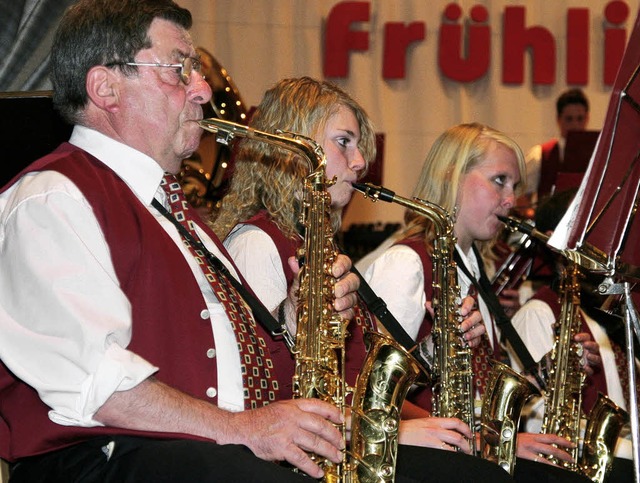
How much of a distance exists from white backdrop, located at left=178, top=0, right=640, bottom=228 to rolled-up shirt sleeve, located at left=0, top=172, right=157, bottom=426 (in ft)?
18.7

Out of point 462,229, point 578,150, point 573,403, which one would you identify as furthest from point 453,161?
point 578,150

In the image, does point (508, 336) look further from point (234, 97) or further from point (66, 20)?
point (66, 20)

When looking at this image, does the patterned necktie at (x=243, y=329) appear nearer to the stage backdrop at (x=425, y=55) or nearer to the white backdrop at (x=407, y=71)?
the stage backdrop at (x=425, y=55)

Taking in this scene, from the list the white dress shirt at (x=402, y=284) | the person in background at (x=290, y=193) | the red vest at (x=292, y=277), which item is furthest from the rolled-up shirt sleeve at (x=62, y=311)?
the white dress shirt at (x=402, y=284)

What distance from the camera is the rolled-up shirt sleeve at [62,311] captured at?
206 cm

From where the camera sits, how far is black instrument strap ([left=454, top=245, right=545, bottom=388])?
372cm

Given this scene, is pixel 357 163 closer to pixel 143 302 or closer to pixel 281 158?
pixel 281 158

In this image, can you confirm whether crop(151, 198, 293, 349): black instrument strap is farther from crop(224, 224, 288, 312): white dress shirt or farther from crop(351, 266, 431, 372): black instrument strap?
crop(351, 266, 431, 372): black instrument strap

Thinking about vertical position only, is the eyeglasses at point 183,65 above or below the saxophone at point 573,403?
above

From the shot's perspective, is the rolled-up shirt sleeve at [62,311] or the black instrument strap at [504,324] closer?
the rolled-up shirt sleeve at [62,311]

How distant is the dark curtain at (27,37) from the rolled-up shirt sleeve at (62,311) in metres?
1.32

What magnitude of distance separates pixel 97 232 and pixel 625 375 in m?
2.70

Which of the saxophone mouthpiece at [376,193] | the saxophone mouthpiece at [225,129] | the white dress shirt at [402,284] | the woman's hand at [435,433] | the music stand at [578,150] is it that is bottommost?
the woman's hand at [435,433]

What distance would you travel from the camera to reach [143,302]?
2.29 metres
